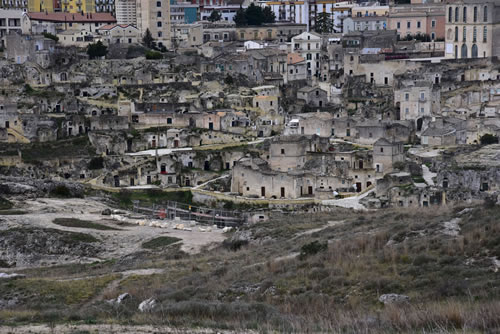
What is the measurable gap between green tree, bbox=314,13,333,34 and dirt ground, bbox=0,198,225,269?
155 ft

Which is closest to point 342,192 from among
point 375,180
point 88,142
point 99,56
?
point 375,180

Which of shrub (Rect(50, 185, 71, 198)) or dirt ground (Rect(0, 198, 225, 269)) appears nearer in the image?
dirt ground (Rect(0, 198, 225, 269))

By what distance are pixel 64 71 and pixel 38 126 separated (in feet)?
31.5

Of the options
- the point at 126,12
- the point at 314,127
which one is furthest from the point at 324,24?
the point at 314,127

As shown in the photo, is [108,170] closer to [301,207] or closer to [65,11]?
[301,207]

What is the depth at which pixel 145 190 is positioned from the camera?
5450 centimetres

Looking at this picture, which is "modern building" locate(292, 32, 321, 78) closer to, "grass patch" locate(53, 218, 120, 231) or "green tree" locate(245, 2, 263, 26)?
"green tree" locate(245, 2, 263, 26)

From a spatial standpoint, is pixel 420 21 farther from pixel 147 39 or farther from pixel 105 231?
pixel 105 231

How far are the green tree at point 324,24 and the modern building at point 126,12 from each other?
16.9m

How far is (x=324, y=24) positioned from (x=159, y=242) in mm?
55491

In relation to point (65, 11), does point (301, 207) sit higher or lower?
lower

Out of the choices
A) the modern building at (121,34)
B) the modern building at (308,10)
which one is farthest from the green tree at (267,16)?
the modern building at (121,34)

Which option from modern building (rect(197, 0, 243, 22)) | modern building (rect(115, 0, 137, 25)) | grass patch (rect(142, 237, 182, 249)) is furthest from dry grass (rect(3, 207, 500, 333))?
modern building (rect(197, 0, 243, 22))

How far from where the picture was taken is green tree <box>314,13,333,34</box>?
91.2m
